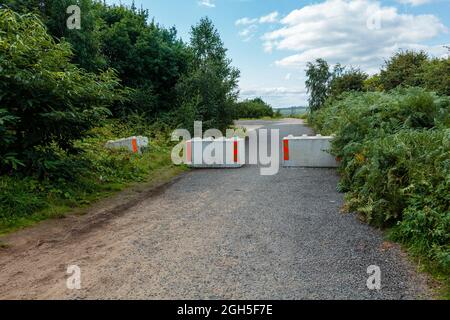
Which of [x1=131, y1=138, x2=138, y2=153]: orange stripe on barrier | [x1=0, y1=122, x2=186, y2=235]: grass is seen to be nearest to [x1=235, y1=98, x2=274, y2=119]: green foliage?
[x1=131, y1=138, x2=138, y2=153]: orange stripe on barrier

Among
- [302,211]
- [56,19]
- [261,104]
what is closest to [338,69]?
[56,19]

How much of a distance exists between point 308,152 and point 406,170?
502 centimetres

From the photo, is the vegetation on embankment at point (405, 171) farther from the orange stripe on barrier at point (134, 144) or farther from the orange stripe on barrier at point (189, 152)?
the orange stripe on barrier at point (134, 144)

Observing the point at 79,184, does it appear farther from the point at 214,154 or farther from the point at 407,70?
the point at 407,70

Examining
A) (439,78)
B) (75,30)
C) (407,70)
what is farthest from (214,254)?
(407,70)

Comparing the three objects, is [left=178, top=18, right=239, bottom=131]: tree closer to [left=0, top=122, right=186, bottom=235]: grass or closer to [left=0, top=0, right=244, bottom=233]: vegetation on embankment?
[left=0, top=0, right=244, bottom=233]: vegetation on embankment

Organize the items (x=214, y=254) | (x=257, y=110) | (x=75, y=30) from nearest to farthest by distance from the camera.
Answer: (x=214, y=254) < (x=75, y=30) < (x=257, y=110)

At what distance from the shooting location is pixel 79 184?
7.28 m

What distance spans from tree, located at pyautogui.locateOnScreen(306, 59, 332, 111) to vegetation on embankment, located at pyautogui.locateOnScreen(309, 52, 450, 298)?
19555 mm

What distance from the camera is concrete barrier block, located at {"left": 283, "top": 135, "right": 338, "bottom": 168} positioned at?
992 cm

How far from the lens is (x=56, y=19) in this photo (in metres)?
13.5

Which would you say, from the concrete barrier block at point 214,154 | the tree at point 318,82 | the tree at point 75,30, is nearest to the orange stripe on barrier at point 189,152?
the concrete barrier block at point 214,154
